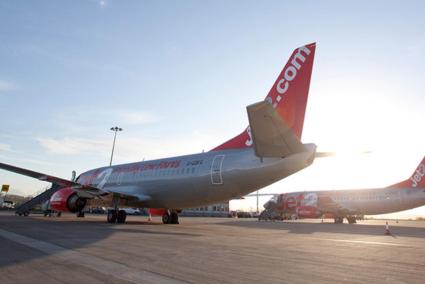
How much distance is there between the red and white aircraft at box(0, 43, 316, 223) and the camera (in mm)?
12887

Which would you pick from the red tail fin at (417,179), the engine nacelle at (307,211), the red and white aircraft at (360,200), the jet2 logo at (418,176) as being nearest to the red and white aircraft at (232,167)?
the engine nacelle at (307,211)

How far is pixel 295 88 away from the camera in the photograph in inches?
614

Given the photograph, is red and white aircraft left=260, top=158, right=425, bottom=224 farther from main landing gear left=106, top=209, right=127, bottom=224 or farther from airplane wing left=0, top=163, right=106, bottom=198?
airplane wing left=0, top=163, right=106, bottom=198

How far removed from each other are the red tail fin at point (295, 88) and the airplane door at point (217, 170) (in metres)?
3.85

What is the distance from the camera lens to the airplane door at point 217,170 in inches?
666

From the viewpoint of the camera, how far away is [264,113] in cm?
1045

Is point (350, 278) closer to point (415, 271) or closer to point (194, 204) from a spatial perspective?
point (415, 271)

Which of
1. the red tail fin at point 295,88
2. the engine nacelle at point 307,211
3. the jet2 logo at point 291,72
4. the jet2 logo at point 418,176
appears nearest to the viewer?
the red tail fin at point 295,88

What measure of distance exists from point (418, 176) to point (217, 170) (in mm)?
27285

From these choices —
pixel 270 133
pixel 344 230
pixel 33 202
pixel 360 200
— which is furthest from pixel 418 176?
pixel 33 202

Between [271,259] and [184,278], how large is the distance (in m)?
2.76

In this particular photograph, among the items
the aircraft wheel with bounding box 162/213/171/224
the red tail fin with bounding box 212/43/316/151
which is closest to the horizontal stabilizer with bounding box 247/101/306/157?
the red tail fin with bounding box 212/43/316/151

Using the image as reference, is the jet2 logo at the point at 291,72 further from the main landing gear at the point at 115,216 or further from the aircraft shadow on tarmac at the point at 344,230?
the main landing gear at the point at 115,216

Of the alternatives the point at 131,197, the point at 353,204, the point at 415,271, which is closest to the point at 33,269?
the point at 415,271
